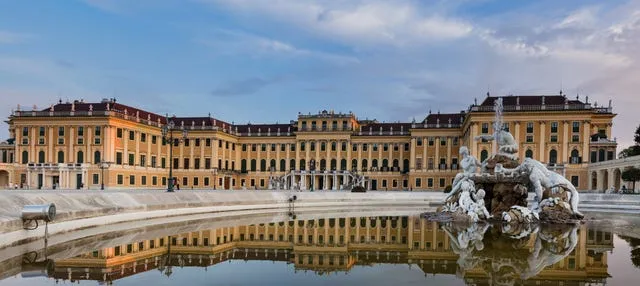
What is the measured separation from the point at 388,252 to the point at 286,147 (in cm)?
7100

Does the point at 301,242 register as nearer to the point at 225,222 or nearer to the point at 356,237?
the point at 356,237

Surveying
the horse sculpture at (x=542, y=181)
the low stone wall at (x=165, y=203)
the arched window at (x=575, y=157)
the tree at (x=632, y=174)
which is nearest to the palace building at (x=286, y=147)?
the arched window at (x=575, y=157)

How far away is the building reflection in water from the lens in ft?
37.4

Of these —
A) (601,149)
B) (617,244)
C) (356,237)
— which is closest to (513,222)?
(617,244)

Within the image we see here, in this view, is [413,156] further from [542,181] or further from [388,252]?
[388,252]

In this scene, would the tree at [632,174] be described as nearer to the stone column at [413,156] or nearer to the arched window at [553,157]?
the arched window at [553,157]

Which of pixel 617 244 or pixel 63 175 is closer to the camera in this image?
pixel 617 244

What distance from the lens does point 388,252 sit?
15.1 metres

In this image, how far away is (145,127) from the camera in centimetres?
7119

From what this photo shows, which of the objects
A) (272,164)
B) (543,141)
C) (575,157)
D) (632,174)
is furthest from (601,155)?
(272,164)

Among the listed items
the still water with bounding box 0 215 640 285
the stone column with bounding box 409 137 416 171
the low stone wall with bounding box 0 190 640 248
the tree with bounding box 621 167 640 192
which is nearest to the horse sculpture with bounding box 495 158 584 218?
the still water with bounding box 0 215 640 285

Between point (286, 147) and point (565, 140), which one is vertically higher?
point (565, 140)

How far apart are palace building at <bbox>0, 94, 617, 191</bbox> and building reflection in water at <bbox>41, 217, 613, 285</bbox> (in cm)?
4022

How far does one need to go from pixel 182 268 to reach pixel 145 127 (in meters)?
63.1
